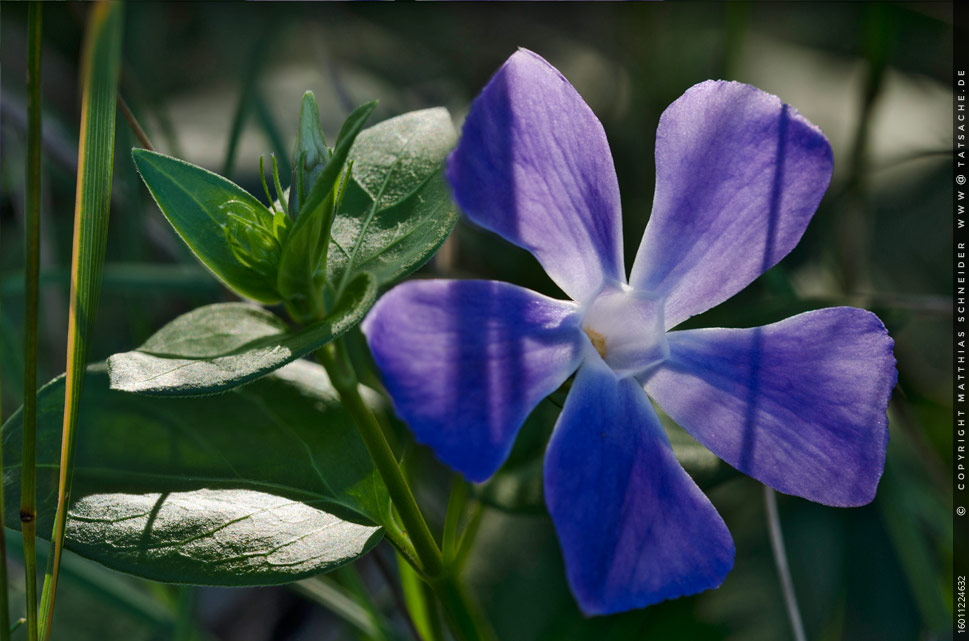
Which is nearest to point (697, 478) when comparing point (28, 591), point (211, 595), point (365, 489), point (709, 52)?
point (365, 489)

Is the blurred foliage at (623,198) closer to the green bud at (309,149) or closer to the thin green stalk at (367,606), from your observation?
the thin green stalk at (367,606)

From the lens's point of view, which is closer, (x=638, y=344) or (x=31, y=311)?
(x=31, y=311)

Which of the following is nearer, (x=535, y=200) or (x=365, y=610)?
(x=535, y=200)

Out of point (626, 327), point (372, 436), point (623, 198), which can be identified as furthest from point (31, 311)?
point (623, 198)

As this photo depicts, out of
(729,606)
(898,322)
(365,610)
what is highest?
(898,322)

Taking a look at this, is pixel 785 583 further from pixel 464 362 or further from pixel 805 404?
pixel 464 362

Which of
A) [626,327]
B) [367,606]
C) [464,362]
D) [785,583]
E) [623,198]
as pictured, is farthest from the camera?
[623,198]

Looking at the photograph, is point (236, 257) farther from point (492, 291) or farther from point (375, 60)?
point (375, 60)
